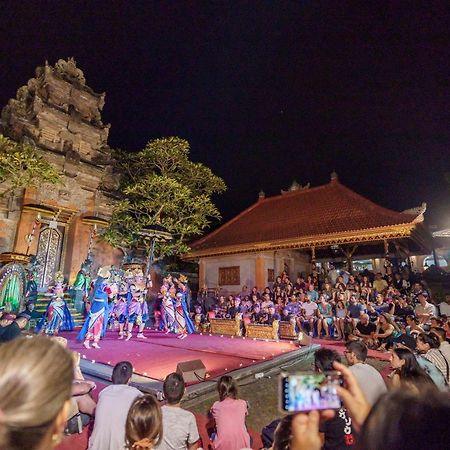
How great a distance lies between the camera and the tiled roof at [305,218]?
1253 centimetres

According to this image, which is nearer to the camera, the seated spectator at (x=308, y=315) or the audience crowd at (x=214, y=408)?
the audience crowd at (x=214, y=408)

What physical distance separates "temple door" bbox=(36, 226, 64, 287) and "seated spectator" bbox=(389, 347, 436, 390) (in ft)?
54.7

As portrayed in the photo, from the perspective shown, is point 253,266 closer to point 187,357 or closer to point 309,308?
point 309,308

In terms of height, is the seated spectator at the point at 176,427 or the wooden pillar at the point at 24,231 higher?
the wooden pillar at the point at 24,231

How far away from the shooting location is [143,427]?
7.08 ft

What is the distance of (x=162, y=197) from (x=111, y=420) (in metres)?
14.0

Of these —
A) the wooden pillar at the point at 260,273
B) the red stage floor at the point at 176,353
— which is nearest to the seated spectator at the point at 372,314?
the red stage floor at the point at 176,353

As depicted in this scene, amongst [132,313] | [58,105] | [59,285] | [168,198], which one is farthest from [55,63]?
[132,313]

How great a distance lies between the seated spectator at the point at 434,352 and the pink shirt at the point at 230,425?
2.86 m

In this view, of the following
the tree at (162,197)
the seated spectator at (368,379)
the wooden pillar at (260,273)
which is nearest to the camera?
the seated spectator at (368,379)

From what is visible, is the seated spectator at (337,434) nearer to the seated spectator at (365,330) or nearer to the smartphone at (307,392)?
the smartphone at (307,392)

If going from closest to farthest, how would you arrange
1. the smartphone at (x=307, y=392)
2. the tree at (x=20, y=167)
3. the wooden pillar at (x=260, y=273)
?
the smartphone at (x=307, y=392)
the tree at (x=20, y=167)
the wooden pillar at (x=260, y=273)

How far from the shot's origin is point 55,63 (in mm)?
18578

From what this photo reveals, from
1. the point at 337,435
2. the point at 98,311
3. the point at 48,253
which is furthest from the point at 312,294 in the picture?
the point at 48,253
